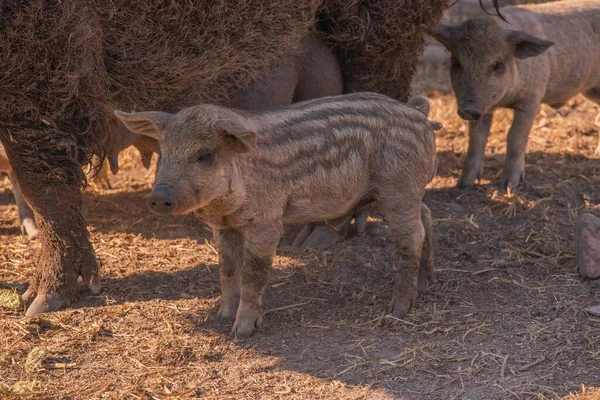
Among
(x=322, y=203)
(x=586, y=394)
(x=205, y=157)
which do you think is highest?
(x=205, y=157)

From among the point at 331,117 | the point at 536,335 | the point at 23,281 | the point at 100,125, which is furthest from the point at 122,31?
the point at 536,335

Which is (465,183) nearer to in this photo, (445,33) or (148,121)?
(445,33)

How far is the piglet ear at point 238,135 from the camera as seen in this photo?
3.58 metres

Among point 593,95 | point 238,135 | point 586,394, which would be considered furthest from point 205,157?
point 593,95

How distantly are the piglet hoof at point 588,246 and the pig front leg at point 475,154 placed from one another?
5.07ft

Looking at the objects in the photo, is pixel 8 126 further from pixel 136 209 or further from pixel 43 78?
pixel 136 209

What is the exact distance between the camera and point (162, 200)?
351 centimetres

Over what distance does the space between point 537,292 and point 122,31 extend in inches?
96.4

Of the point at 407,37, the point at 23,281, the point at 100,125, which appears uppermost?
the point at 407,37

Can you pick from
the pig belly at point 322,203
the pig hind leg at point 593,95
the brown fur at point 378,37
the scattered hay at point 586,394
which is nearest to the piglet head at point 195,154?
the pig belly at point 322,203

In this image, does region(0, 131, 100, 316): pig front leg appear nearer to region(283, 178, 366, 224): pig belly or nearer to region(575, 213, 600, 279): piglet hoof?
region(283, 178, 366, 224): pig belly

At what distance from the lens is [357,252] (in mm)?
5242

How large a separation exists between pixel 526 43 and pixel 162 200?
11.2ft

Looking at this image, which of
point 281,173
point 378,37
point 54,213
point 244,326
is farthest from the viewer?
point 378,37
